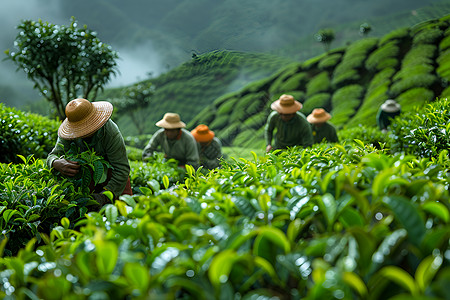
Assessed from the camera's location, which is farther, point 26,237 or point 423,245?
point 26,237

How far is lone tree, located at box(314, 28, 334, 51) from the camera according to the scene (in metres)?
27.6

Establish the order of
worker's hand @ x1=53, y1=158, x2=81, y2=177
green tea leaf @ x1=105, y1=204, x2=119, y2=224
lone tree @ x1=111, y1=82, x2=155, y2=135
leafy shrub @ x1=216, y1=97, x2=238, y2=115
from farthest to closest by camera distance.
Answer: lone tree @ x1=111, y1=82, x2=155, y2=135, leafy shrub @ x1=216, y1=97, x2=238, y2=115, worker's hand @ x1=53, y1=158, x2=81, y2=177, green tea leaf @ x1=105, y1=204, x2=119, y2=224

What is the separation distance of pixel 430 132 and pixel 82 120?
360 centimetres

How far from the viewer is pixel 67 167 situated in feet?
9.83

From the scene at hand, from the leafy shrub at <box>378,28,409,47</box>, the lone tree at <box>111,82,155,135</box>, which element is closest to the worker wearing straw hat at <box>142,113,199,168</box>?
the leafy shrub at <box>378,28,409,47</box>

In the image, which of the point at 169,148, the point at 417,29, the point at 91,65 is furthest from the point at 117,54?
the point at 417,29

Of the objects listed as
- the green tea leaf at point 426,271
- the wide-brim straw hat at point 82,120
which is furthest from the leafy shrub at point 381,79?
the green tea leaf at point 426,271

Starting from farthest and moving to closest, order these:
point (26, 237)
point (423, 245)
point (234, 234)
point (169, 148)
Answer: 1. point (169, 148)
2. point (26, 237)
3. point (234, 234)
4. point (423, 245)

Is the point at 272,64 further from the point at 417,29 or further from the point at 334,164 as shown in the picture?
the point at 334,164

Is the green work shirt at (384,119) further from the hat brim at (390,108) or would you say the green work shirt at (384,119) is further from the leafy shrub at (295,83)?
the leafy shrub at (295,83)

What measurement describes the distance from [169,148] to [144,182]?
1.23m

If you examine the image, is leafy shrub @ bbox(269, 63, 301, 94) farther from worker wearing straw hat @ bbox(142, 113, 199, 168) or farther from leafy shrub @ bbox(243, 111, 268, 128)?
worker wearing straw hat @ bbox(142, 113, 199, 168)

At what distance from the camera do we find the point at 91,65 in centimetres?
998

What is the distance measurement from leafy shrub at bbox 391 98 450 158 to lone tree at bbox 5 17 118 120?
26.1ft
